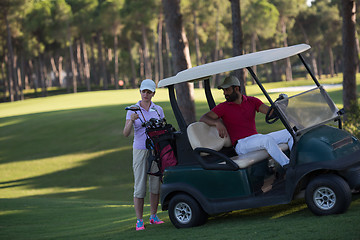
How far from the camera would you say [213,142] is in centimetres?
666

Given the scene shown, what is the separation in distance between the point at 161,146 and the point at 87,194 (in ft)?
30.9

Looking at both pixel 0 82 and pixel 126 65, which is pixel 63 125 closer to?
pixel 126 65

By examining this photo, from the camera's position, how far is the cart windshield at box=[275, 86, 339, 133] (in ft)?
19.6

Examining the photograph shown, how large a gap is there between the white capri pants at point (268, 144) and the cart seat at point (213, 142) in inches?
3.4

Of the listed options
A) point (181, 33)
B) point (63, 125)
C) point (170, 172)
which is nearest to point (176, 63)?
point (181, 33)

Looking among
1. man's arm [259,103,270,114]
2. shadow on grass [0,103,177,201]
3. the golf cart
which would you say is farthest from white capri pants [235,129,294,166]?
shadow on grass [0,103,177,201]

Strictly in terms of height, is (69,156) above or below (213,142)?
below

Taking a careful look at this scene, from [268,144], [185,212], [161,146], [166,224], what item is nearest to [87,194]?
[166,224]

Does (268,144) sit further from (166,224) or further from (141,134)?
(166,224)

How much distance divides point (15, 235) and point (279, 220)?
184 inches

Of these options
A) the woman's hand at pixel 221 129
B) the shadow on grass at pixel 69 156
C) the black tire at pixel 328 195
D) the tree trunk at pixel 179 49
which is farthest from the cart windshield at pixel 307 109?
the shadow on grass at pixel 69 156

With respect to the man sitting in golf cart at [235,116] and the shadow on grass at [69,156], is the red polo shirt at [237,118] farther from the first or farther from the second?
the shadow on grass at [69,156]

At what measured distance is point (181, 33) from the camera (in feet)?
49.5

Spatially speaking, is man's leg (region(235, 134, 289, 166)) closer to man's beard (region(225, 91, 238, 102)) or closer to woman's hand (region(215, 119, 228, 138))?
woman's hand (region(215, 119, 228, 138))
